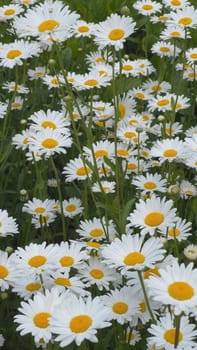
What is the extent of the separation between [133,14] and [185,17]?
6.07ft

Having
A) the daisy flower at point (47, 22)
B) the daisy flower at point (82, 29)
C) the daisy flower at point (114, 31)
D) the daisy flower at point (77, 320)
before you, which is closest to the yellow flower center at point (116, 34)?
the daisy flower at point (114, 31)

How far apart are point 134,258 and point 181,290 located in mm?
353

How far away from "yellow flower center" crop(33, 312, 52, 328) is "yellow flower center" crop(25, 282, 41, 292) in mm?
313

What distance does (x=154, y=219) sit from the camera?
108 inches

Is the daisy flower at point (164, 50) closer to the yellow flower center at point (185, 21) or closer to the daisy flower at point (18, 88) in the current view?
the yellow flower center at point (185, 21)

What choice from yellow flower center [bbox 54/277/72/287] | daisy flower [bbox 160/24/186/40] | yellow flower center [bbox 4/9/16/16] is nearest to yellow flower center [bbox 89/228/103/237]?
yellow flower center [bbox 54/277/72/287]

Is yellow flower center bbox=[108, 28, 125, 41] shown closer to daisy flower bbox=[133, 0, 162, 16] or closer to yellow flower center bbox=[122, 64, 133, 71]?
yellow flower center bbox=[122, 64, 133, 71]

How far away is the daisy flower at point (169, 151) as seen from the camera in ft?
10.7

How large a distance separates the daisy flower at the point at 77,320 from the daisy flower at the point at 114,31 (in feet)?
4.11

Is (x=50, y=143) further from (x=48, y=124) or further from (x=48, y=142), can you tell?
(x=48, y=124)

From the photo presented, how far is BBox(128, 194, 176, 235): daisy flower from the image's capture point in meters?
2.70

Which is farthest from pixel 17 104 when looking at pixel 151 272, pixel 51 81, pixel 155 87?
pixel 151 272

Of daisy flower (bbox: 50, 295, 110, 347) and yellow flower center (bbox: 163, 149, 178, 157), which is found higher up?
yellow flower center (bbox: 163, 149, 178, 157)

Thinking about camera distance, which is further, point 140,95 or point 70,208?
point 140,95
